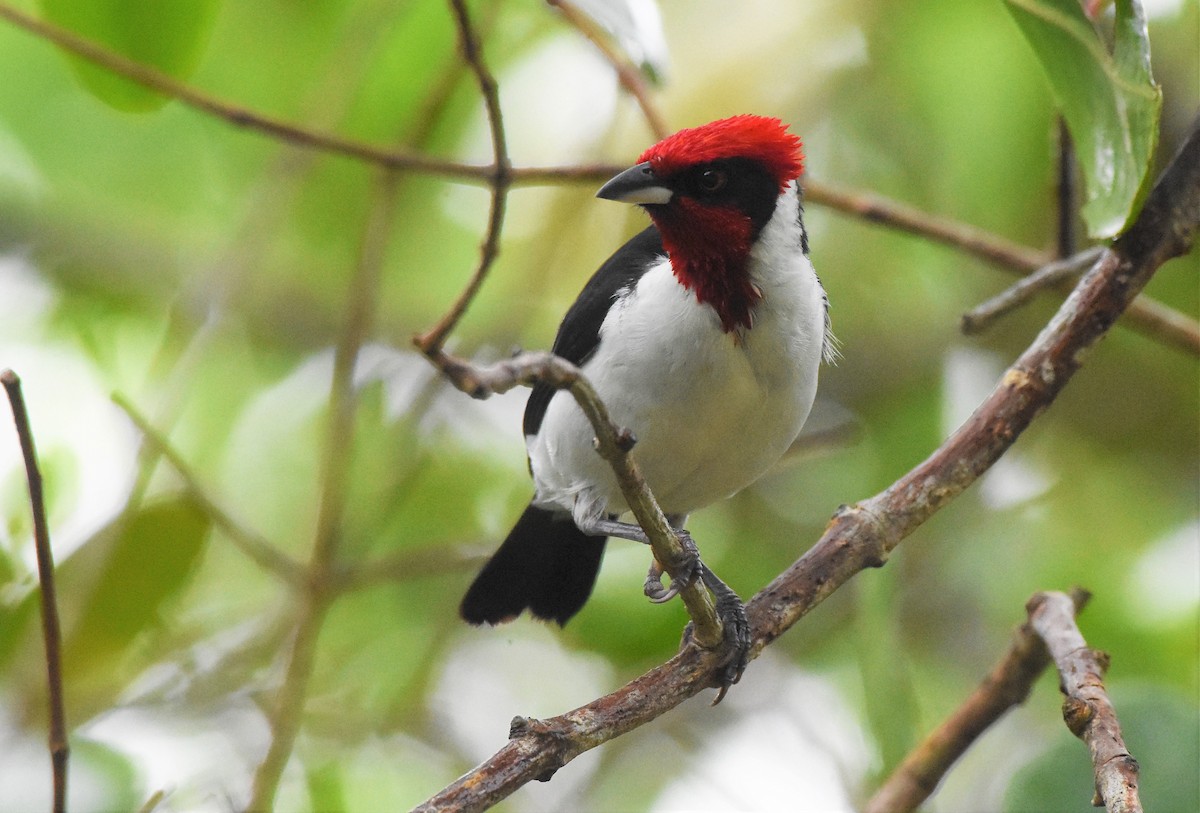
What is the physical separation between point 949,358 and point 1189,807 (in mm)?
1719

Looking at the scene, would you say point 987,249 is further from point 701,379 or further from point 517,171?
point 517,171

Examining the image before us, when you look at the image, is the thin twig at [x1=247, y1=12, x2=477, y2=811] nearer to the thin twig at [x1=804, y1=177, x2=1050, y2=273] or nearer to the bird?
the bird

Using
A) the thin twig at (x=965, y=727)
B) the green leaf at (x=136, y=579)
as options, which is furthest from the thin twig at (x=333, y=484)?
the thin twig at (x=965, y=727)

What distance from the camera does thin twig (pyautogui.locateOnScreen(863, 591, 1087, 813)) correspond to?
235cm

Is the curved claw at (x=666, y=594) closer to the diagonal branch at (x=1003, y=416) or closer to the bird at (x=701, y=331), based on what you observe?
the bird at (x=701, y=331)

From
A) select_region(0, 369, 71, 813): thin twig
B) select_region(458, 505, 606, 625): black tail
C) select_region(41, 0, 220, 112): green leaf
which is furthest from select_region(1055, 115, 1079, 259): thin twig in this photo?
select_region(0, 369, 71, 813): thin twig

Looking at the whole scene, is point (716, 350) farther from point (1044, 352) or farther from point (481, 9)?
point (481, 9)

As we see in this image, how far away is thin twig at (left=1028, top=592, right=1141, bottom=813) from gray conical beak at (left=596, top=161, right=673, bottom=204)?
1.00 metres

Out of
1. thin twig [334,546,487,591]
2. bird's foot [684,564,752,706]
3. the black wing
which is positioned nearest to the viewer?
bird's foot [684,564,752,706]

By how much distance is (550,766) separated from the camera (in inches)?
65.4

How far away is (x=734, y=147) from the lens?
244 cm

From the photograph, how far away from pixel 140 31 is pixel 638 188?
108 cm

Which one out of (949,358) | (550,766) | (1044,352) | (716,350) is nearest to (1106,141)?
Answer: (1044,352)

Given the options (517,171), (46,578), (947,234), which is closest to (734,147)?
(517,171)
